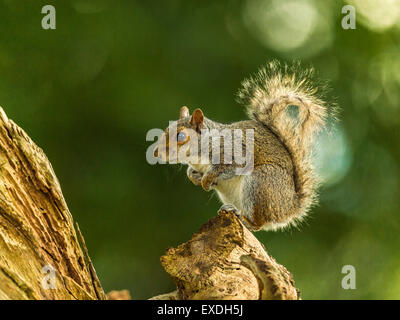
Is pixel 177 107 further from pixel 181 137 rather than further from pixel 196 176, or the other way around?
Answer: pixel 181 137

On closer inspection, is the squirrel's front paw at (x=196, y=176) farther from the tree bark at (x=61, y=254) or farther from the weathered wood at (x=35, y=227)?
the weathered wood at (x=35, y=227)

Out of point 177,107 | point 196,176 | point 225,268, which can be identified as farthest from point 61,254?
point 177,107

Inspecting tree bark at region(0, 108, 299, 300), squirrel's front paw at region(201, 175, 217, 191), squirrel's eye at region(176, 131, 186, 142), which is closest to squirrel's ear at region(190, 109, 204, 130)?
squirrel's eye at region(176, 131, 186, 142)

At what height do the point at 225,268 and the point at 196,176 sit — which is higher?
the point at 196,176

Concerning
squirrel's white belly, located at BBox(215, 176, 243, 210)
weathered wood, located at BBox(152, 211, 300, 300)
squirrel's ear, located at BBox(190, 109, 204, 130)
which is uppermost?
squirrel's ear, located at BBox(190, 109, 204, 130)

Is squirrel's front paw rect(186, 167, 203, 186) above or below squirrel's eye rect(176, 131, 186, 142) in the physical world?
below

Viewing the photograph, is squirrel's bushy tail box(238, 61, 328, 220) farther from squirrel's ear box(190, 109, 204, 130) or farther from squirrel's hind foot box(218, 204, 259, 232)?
squirrel's ear box(190, 109, 204, 130)
